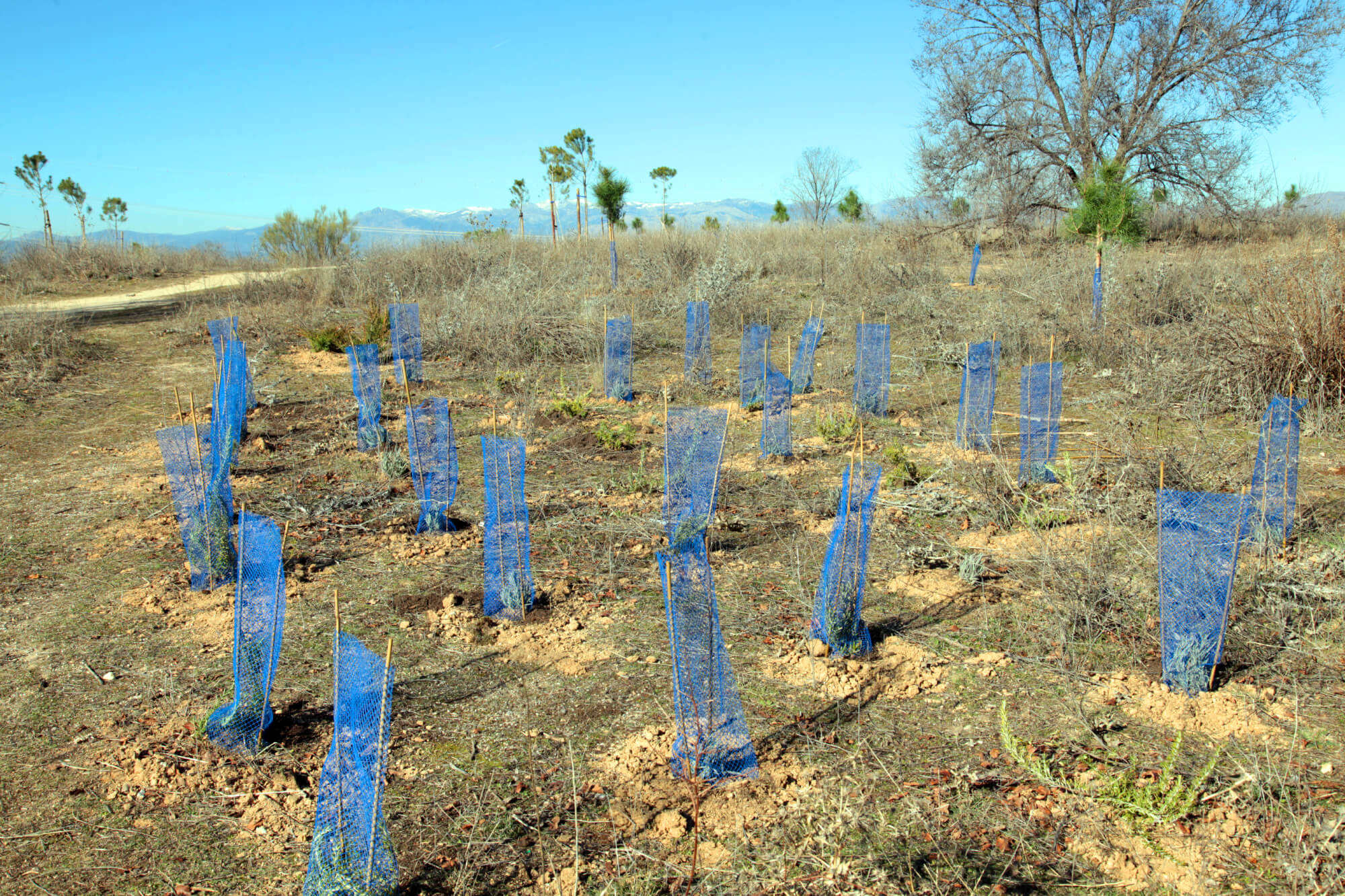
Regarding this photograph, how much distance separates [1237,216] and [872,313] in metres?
10.6

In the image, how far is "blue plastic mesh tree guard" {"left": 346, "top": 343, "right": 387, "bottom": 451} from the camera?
584 centimetres

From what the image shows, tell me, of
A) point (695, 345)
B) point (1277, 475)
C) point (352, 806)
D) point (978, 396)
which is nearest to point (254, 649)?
point (352, 806)

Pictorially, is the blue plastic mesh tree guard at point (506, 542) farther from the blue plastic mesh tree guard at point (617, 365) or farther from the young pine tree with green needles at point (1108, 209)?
the young pine tree with green needles at point (1108, 209)

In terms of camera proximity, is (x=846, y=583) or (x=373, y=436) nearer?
(x=846, y=583)

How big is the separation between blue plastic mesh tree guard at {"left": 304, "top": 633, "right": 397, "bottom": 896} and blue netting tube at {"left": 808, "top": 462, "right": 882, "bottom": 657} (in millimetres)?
1619

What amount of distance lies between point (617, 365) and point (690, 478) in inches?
137

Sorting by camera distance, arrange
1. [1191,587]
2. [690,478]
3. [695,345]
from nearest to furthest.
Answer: [1191,587] < [690,478] < [695,345]

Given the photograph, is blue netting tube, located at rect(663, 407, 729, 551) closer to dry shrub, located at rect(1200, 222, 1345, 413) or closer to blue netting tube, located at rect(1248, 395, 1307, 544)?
blue netting tube, located at rect(1248, 395, 1307, 544)

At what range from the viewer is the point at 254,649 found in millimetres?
2598

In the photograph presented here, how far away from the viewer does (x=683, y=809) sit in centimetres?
230

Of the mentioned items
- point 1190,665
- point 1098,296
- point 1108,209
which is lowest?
point 1190,665

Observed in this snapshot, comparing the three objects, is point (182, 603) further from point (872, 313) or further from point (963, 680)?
point (872, 313)

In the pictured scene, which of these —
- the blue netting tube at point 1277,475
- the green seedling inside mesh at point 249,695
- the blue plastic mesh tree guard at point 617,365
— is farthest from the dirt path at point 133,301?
the blue netting tube at point 1277,475

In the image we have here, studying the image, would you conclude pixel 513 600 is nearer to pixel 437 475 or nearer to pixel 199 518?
pixel 437 475
